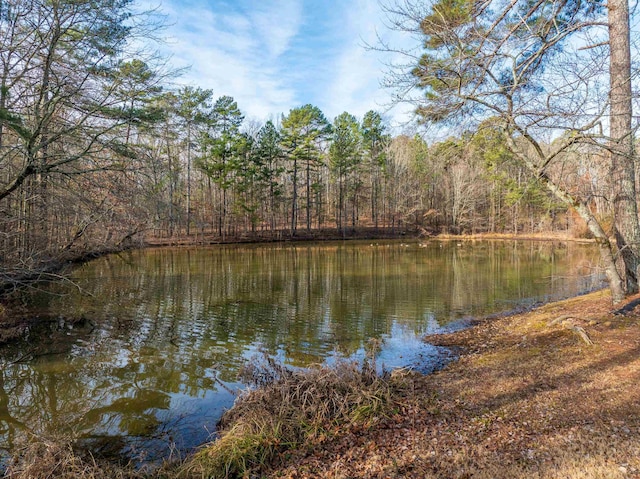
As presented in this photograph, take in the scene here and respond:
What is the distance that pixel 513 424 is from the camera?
4.08 metres

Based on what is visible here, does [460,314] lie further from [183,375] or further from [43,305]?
[43,305]

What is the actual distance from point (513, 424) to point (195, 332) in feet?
25.3

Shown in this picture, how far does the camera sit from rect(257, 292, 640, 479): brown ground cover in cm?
333

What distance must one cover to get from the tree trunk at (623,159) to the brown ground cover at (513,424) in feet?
4.82

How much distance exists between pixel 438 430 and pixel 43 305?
12918 mm

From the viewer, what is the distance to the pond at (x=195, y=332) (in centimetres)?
564

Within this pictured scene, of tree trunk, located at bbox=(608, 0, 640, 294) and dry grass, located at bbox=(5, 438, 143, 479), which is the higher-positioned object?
tree trunk, located at bbox=(608, 0, 640, 294)

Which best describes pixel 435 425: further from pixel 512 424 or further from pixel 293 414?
pixel 293 414

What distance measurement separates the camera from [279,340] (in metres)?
9.02

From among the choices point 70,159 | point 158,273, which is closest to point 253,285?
point 158,273

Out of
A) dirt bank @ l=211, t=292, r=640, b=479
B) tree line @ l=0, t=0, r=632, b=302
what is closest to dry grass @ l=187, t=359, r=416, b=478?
dirt bank @ l=211, t=292, r=640, b=479

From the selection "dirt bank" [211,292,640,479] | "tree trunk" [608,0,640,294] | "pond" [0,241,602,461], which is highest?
"tree trunk" [608,0,640,294]

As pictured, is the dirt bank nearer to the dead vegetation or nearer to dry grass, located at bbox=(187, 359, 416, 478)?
the dead vegetation

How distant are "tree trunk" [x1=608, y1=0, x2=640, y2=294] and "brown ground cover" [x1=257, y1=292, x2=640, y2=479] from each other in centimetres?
147
